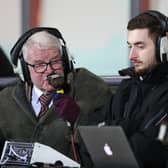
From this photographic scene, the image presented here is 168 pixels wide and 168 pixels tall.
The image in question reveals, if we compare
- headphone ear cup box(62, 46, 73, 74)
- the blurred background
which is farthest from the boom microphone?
the blurred background

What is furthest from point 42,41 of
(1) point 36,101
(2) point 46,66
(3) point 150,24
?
(3) point 150,24

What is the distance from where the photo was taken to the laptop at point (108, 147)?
2.14 metres

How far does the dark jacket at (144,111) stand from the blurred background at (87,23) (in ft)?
3.51

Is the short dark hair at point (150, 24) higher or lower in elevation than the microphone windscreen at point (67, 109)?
higher

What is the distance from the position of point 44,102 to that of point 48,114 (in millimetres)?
53

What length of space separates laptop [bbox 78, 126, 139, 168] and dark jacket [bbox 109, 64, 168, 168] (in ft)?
0.26

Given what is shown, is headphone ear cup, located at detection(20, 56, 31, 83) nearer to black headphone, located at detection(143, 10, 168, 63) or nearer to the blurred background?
black headphone, located at detection(143, 10, 168, 63)

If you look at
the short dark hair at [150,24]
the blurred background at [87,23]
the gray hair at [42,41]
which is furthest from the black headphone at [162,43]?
the blurred background at [87,23]

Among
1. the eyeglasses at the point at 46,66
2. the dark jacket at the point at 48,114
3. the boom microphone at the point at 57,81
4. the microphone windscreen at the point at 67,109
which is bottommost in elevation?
the dark jacket at the point at 48,114

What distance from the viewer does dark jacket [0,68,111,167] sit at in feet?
9.32

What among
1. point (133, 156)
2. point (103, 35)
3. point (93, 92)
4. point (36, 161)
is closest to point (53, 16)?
point (103, 35)

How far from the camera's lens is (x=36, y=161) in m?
2.40

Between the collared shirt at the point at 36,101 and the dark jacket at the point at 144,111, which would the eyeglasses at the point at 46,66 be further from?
the dark jacket at the point at 144,111

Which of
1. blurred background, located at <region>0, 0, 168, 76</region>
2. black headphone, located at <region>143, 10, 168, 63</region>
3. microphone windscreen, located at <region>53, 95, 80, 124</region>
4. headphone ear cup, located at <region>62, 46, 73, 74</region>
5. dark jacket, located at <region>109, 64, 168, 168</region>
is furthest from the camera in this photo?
blurred background, located at <region>0, 0, 168, 76</region>
